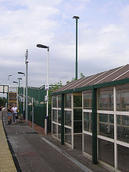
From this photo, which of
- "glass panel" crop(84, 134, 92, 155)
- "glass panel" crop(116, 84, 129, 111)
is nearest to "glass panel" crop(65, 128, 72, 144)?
"glass panel" crop(84, 134, 92, 155)

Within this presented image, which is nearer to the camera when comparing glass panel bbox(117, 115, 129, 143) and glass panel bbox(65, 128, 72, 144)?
glass panel bbox(117, 115, 129, 143)

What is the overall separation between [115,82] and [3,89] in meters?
61.8

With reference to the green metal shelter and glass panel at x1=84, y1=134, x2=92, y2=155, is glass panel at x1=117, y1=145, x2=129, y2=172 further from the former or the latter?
glass panel at x1=84, y1=134, x2=92, y2=155

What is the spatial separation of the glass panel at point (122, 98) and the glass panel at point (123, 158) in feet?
3.42

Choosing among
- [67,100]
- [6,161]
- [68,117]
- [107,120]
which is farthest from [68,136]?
[107,120]

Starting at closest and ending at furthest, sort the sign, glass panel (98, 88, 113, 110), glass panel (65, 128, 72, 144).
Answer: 1. glass panel (98, 88, 113, 110)
2. glass panel (65, 128, 72, 144)
3. the sign

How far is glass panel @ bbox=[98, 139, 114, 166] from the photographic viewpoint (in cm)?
761

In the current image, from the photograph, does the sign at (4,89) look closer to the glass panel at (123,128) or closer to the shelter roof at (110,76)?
the shelter roof at (110,76)

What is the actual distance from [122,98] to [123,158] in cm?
157

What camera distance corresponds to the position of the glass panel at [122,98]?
274 inches

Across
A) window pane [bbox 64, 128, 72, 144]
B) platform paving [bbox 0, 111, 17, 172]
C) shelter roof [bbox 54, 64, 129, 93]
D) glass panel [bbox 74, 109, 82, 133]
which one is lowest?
platform paving [bbox 0, 111, 17, 172]

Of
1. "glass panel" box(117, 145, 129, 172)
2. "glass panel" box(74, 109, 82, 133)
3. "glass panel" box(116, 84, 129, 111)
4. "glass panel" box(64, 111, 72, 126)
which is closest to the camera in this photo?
"glass panel" box(117, 145, 129, 172)

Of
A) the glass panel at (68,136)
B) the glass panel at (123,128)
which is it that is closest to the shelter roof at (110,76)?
the glass panel at (123,128)

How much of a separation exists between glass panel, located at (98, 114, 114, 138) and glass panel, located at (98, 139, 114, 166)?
0.85 ft
